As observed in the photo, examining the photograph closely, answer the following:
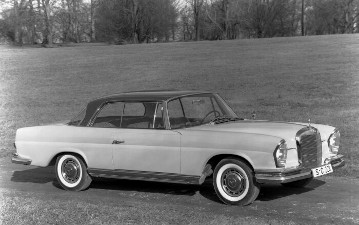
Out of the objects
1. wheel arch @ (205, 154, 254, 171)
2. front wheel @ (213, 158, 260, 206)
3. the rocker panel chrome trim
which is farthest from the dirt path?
wheel arch @ (205, 154, 254, 171)

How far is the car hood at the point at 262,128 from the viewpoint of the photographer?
6957 mm

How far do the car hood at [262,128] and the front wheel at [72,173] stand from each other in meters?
1.89

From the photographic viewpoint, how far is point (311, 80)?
2184 cm

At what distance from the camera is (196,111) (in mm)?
8094

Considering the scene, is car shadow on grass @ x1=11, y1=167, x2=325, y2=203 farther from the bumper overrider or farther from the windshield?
the windshield

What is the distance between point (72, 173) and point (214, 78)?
16.6 meters

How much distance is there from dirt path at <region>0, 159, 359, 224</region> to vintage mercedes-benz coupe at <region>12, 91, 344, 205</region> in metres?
0.28

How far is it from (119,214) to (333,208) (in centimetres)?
260

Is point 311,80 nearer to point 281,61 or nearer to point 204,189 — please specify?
point 281,61

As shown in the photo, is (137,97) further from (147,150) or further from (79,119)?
(79,119)

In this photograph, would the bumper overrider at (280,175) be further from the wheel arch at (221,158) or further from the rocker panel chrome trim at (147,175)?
the rocker panel chrome trim at (147,175)

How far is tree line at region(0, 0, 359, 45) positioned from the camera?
61.1m

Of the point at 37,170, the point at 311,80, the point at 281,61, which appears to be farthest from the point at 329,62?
the point at 37,170

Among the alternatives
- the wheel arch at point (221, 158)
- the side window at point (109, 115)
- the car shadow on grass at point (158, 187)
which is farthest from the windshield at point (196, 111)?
the car shadow on grass at point (158, 187)
